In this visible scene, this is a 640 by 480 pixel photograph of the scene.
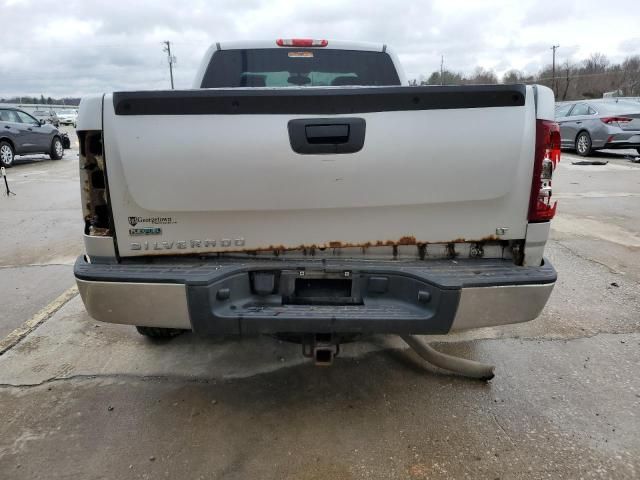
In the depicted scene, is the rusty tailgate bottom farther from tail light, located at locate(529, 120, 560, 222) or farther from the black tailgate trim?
the black tailgate trim

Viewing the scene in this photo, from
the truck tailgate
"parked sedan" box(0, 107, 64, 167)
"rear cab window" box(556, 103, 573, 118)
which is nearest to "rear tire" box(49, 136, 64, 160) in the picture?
"parked sedan" box(0, 107, 64, 167)

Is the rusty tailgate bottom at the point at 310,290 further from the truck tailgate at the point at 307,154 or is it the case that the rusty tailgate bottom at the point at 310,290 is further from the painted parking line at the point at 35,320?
the painted parking line at the point at 35,320

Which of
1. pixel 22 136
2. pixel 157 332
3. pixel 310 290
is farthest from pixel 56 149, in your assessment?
pixel 310 290

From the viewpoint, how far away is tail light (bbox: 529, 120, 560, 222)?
2.33 meters

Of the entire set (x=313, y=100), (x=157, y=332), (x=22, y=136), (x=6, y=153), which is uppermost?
(x=22, y=136)

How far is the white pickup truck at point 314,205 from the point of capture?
89.9 inches

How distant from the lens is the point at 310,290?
251 centimetres

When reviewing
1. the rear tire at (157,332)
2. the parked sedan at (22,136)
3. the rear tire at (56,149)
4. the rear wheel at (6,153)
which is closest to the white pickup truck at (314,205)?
the rear tire at (157,332)

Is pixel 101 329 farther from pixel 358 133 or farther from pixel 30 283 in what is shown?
pixel 358 133

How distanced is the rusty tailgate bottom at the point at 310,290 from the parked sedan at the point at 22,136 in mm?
14634

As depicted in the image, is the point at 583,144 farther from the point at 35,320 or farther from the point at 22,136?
the point at 22,136

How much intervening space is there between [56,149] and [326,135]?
17691 millimetres

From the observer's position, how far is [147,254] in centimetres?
245

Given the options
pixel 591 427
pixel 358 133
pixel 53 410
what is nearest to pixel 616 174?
pixel 591 427
